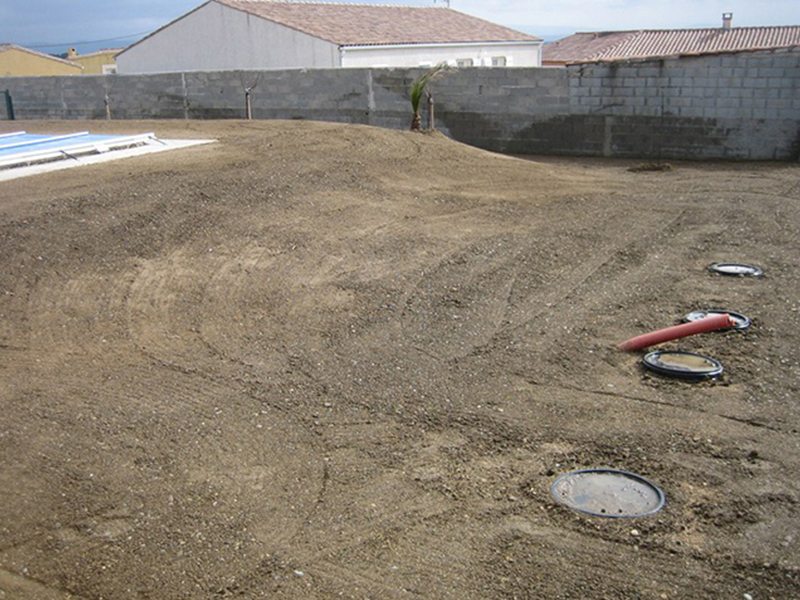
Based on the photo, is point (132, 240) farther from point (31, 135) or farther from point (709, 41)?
point (709, 41)

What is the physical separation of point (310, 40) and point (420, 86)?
1129cm

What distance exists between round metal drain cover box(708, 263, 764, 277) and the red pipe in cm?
182

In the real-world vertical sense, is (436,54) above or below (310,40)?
below

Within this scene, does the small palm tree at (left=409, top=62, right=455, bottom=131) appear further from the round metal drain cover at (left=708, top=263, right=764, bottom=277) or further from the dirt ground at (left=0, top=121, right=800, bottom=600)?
the round metal drain cover at (left=708, top=263, right=764, bottom=277)

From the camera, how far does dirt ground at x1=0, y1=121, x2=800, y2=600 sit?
169 inches

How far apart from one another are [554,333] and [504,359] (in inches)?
28.9

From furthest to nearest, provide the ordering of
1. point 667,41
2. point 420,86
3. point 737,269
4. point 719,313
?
point 667,41
point 420,86
point 737,269
point 719,313

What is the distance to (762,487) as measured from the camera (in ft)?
15.8

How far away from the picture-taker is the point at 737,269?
8781 millimetres

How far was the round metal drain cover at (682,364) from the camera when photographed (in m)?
6.27

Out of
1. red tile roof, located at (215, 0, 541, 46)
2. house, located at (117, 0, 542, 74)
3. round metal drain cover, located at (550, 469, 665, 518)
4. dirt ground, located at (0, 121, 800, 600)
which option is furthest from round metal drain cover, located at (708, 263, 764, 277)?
red tile roof, located at (215, 0, 541, 46)

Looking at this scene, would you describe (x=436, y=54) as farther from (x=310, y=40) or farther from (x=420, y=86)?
(x=420, y=86)

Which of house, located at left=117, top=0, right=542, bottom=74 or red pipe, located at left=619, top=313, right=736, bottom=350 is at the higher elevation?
house, located at left=117, top=0, right=542, bottom=74

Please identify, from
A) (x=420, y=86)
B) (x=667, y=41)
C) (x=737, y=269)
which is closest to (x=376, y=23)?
(x=420, y=86)
